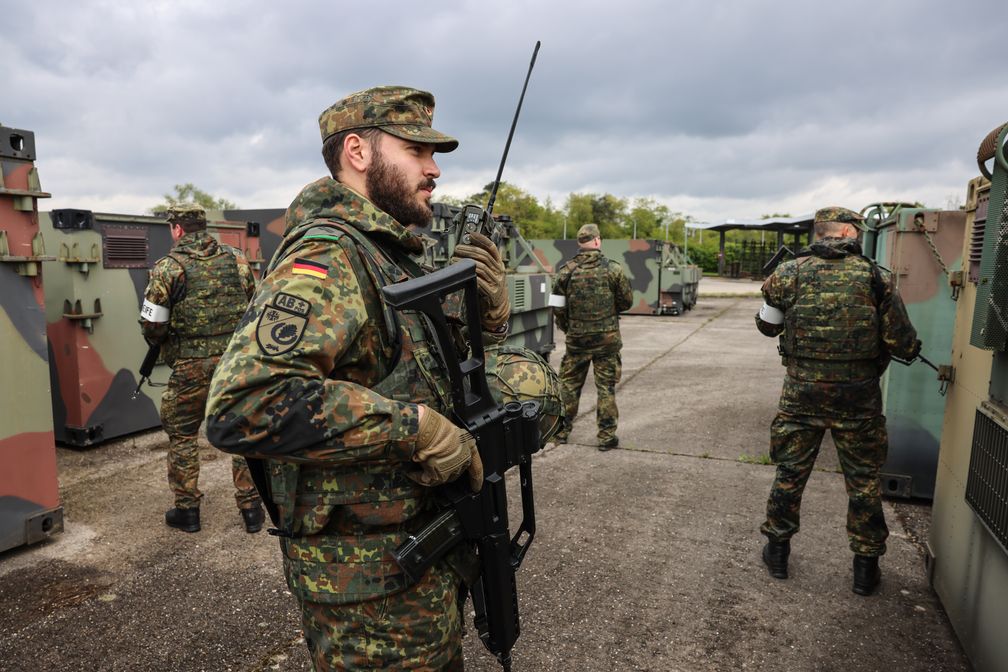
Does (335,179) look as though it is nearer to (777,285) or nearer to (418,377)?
(418,377)

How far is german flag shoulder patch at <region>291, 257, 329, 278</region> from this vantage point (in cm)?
140

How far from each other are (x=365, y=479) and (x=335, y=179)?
75 cm

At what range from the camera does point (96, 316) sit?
5.26 m

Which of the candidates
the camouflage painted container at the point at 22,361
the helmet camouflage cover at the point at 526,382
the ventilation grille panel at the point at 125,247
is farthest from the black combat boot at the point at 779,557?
the ventilation grille panel at the point at 125,247

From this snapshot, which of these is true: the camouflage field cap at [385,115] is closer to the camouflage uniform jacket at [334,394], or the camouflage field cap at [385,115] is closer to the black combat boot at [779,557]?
the camouflage uniform jacket at [334,394]

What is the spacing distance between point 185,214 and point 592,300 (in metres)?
3.13

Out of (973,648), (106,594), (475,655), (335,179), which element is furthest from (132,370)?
(973,648)

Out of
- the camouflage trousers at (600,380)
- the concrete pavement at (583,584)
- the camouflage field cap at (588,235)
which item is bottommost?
the concrete pavement at (583,584)

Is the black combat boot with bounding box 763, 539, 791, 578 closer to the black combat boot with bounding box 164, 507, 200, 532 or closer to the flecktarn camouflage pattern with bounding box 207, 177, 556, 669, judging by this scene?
the flecktarn camouflage pattern with bounding box 207, 177, 556, 669

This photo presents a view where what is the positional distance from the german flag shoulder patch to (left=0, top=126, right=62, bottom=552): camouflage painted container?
300 cm

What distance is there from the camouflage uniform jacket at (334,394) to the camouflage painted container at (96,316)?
444cm

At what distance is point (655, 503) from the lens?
4.38 m

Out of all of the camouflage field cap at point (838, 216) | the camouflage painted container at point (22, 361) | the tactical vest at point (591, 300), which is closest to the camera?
the camouflage field cap at point (838, 216)

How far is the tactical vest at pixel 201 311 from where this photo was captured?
3.91 meters
